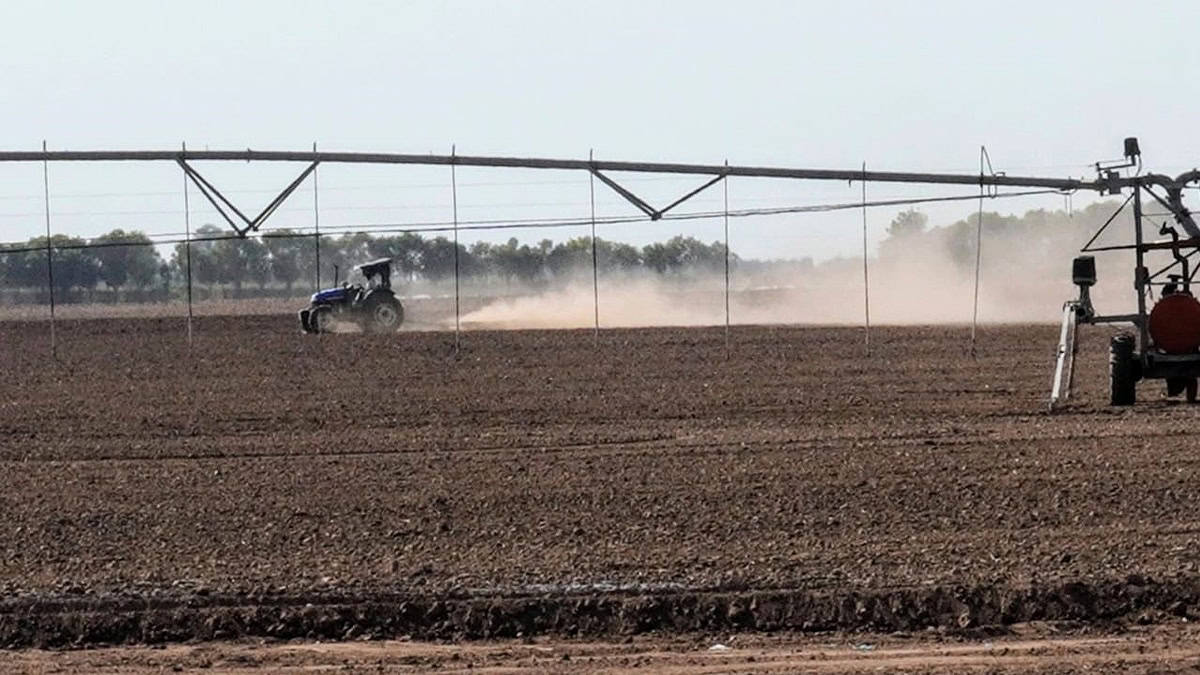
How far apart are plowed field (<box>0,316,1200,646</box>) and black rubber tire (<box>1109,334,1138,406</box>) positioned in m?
0.69

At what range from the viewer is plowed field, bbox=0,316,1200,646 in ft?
36.9

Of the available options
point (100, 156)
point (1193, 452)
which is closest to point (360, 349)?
point (100, 156)

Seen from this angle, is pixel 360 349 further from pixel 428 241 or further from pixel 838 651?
pixel 428 241

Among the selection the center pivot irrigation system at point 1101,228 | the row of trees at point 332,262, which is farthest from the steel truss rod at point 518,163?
the row of trees at point 332,262

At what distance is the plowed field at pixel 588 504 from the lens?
443 inches

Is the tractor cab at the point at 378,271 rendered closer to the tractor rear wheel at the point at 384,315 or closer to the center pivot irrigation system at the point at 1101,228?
the tractor rear wheel at the point at 384,315

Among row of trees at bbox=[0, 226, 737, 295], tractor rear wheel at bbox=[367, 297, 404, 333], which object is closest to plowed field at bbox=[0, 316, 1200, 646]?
tractor rear wheel at bbox=[367, 297, 404, 333]

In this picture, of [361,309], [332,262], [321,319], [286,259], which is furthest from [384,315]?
[286,259]

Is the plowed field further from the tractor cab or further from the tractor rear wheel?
the tractor cab

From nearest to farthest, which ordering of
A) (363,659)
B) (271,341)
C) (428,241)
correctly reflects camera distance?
(363,659), (271,341), (428,241)

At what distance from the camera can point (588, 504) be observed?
15000 millimetres

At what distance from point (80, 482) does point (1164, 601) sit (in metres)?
9.52

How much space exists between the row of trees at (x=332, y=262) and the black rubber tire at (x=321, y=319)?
39062 mm

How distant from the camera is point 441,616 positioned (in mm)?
11188
